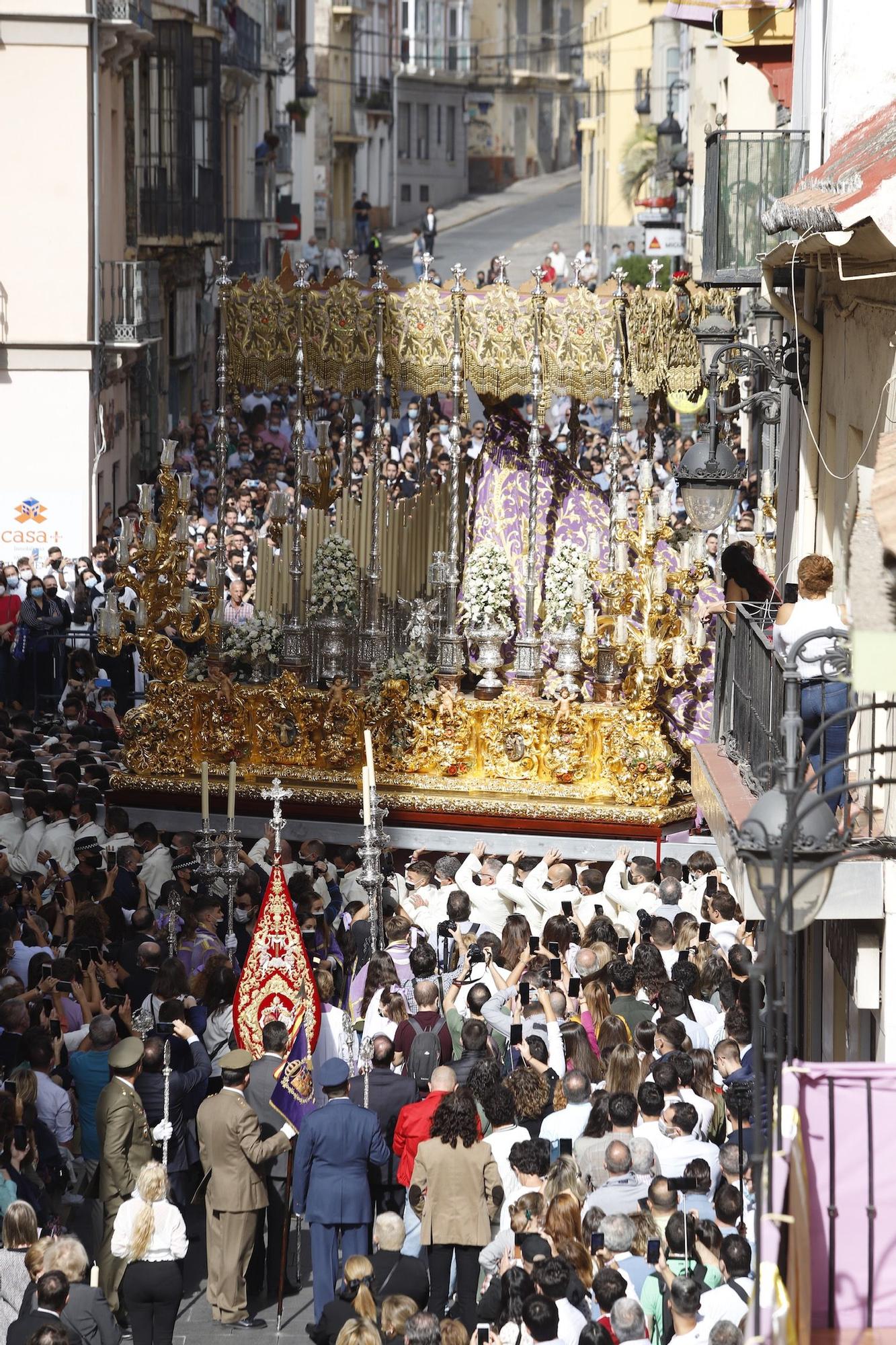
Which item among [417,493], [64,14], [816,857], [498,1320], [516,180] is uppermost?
[516,180]

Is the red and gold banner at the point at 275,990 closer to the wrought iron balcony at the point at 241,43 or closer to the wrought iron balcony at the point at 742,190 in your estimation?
the wrought iron balcony at the point at 742,190

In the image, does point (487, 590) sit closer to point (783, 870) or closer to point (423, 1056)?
point (423, 1056)

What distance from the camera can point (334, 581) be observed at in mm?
15984

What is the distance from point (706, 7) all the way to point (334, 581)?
15.0 ft

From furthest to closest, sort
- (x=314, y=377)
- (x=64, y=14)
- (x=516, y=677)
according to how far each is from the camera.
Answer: (x=64, y=14) → (x=314, y=377) → (x=516, y=677)

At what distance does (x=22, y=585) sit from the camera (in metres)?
21.1

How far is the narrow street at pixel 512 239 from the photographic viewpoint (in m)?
52.9

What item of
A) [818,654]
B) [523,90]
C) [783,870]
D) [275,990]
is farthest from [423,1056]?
[523,90]

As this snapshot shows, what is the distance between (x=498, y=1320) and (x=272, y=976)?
266 centimetres

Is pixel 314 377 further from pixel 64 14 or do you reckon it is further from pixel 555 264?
pixel 555 264

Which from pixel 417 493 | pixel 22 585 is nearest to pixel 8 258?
pixel 22 585

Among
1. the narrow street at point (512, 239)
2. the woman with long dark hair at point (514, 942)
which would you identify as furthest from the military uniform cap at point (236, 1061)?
the narrow street at point (512, 239)

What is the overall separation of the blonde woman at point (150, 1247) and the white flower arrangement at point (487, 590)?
6877 mm

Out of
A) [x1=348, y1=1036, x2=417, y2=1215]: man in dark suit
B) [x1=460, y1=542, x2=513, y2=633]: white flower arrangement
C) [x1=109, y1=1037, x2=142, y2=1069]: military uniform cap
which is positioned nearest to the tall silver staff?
[x1=109, y1=1037, x2=142, y2=1069]: military uniform cap
